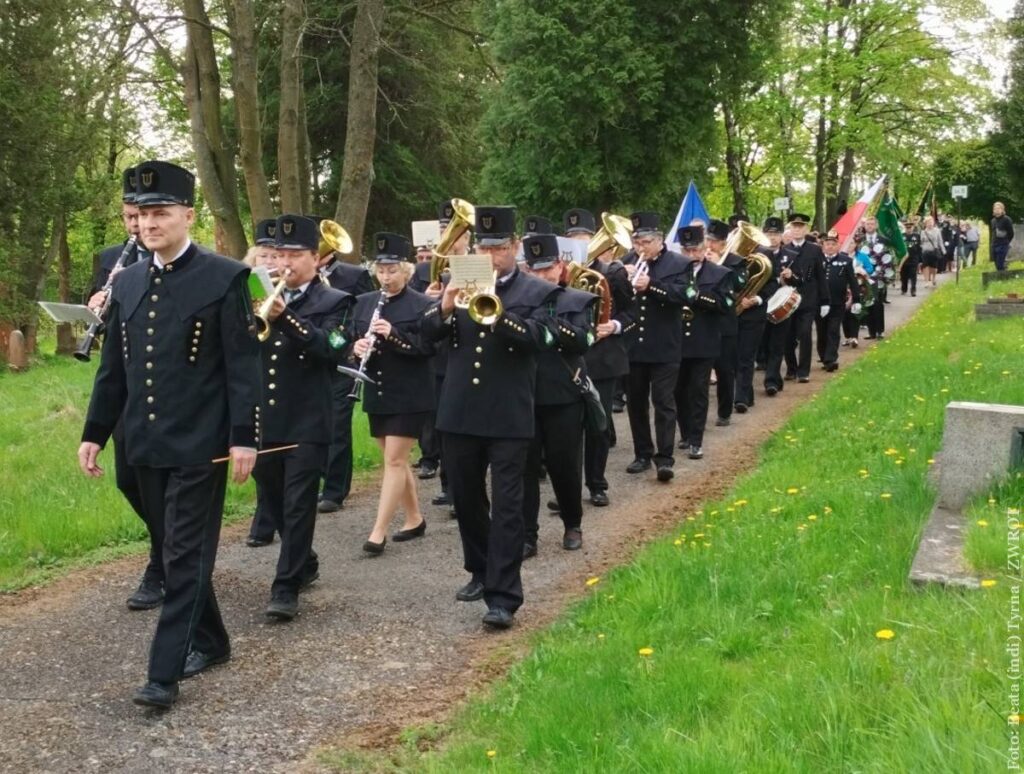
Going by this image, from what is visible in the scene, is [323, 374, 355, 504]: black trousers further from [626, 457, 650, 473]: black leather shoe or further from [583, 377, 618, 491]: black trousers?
[626, 457, 650, 473]: black leather shoe

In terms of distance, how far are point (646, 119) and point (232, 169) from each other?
9.11 m

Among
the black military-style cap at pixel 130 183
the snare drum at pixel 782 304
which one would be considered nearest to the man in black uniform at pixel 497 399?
the black military-style cap at pixel 130 183

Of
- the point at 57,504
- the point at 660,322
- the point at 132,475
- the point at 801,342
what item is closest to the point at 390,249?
the point at 132,475

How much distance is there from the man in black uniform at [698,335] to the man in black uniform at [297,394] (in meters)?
4.66

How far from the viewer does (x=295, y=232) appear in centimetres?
691

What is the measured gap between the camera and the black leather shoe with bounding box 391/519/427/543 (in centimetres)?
830

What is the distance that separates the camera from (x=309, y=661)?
5.79m

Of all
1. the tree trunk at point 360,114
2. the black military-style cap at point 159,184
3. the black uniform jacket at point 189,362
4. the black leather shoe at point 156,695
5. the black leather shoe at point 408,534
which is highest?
the tree trunk at point 360,114

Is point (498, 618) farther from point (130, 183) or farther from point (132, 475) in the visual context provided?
point (130, 183)

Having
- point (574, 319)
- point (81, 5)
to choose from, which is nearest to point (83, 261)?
A: point (81, 5)

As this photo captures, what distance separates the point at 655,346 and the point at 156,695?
6.20m

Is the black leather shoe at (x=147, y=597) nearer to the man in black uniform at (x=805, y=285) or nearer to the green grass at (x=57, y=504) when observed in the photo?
the green grass at (x=57, y=504)

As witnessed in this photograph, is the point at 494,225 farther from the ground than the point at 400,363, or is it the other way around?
the point at 494,225

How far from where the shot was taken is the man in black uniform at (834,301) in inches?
648
